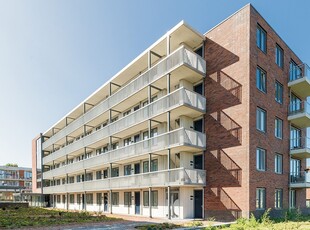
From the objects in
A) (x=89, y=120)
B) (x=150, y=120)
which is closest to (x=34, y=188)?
(x=89, y=120)

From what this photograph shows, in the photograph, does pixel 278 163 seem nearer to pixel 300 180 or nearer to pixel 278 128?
pixel 278 128

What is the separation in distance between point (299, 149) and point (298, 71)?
26.3ft

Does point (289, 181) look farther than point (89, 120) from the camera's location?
No

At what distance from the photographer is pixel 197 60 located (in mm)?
22156

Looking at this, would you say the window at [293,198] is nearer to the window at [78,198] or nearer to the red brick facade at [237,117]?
the red brick facade at [237,117]

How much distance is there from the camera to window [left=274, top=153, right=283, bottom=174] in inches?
898

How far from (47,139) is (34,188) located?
1167cm

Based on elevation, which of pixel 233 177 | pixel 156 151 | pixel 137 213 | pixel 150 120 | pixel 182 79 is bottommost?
pixel 137 213

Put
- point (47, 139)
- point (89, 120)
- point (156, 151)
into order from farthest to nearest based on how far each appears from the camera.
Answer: point (47, 139)
point (89, 120)
point (156, 151)

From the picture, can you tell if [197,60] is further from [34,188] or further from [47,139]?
[34,188]

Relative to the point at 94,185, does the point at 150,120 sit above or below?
above

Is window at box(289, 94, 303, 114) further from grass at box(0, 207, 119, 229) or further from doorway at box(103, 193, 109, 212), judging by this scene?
doorway at box(103, 193, 109, 212)

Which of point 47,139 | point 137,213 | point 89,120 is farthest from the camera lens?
point 47,139

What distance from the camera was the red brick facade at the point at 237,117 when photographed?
759 inches
